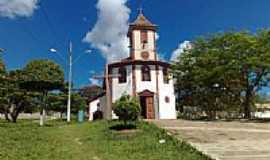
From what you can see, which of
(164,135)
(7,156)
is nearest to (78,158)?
(7,156)

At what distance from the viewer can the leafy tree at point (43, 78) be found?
1293 inches

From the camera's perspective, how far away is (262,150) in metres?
12.9

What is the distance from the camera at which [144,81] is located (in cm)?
3428

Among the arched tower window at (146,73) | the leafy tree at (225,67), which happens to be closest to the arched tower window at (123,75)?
the arched tower window at (146,73)

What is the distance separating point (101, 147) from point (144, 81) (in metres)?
20.3

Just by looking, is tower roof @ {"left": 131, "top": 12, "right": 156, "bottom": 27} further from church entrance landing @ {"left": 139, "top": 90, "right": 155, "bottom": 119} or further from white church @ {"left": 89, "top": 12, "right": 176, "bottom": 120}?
church entrance landing @ {"left": 139, "top": 90, "right": 155, "bottom": 119}

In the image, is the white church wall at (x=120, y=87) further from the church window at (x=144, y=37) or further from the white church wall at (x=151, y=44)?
the church window at (x=144, y=37)

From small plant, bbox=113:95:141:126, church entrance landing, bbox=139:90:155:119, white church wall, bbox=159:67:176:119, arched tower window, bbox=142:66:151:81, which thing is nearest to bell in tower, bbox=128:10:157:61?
arched tower window, bbox=142:66:151:81

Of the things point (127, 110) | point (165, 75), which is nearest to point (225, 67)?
point (165, 75)

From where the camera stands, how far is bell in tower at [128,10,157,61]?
35.4 m

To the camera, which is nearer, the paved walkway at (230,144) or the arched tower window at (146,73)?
the paved walkway at (230,144)

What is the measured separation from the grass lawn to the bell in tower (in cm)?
1755

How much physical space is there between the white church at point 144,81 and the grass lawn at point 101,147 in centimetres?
1556

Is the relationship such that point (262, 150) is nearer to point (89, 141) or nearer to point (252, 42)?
point (89, 141)
